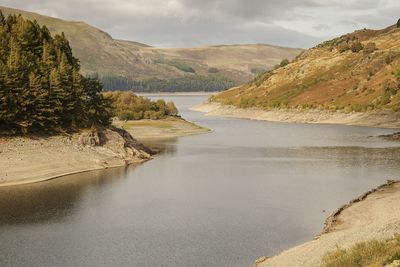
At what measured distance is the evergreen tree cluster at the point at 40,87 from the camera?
88188 millimetres

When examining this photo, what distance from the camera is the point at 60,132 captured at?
307ft

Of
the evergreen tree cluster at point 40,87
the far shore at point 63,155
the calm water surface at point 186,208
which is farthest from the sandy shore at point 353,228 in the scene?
the evergreen tree cluster at point 40,87

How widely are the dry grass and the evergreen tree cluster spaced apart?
6396 centimetres

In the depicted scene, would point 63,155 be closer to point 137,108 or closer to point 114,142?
point 114,142

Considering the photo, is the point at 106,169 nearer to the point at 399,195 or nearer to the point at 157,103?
the point at 399,195

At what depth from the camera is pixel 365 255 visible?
32469 millimetres

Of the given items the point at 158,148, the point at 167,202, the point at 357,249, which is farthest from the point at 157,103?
the point at 357,249

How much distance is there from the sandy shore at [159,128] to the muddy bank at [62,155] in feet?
153

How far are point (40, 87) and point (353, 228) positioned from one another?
61773 millimetres

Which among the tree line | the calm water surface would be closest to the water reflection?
the calm water surface

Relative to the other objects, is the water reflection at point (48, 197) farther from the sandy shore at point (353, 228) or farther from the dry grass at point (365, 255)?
the dry grass at point (365, 255)

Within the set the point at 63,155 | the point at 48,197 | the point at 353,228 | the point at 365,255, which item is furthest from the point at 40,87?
the point at 365,255

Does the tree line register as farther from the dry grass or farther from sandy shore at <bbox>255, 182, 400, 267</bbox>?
the dry grass

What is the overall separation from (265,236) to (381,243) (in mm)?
16262
